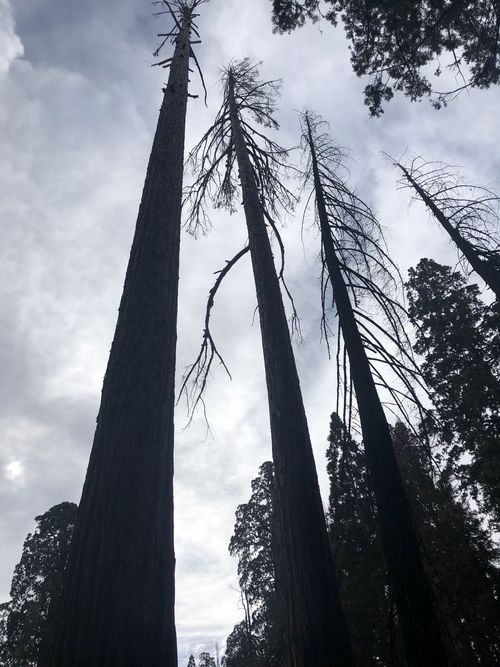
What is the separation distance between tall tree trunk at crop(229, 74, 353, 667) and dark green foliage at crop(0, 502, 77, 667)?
22.6 metres

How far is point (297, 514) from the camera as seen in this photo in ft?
12.7

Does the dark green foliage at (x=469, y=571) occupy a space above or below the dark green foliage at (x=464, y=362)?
below

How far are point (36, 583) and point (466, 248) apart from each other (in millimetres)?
28363

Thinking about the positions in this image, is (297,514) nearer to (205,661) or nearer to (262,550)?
(262,550)

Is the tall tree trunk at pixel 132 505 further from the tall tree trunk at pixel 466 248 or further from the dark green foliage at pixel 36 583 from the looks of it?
the dark green foliage at pixel 36 583

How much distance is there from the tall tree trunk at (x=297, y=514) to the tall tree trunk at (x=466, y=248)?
931 centimetres

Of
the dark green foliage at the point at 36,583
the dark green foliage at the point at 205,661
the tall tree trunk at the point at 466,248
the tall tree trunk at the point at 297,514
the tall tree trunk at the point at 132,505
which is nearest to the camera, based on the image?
the tall tree trunk at the point at 132,505

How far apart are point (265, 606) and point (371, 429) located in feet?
99.1

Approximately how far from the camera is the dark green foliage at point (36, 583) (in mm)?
21438

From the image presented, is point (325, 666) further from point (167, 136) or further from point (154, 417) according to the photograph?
point (167, 136)

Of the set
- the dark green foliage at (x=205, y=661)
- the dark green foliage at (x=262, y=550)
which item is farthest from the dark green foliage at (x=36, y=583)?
the dark green foliage at (x=205, y=661)

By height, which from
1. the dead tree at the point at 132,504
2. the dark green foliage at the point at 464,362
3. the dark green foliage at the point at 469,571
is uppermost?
the dark green foliage at the point at 464,362

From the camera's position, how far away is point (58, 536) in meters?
24.5

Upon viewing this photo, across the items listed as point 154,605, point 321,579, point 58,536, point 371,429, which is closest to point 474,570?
point 371,429
